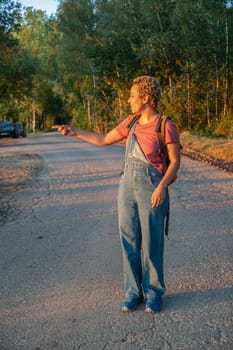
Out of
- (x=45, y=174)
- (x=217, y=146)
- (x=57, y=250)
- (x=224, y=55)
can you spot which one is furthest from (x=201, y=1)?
(x=57, y=250)

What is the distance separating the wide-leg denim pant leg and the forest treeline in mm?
17735

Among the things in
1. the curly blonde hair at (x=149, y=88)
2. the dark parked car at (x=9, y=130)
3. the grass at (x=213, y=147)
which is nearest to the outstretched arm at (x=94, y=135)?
the curly blonde hair at (x=149, y=88)

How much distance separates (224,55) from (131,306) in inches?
878

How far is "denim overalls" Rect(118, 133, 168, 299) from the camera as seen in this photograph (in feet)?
12.2

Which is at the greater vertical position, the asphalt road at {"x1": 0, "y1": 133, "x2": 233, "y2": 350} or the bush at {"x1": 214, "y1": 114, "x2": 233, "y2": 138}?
the bush at {"x1": 214, "y1": 114, "x2": 233, "y2": 138}

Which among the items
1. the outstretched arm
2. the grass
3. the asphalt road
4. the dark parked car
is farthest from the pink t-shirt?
the dark parked car

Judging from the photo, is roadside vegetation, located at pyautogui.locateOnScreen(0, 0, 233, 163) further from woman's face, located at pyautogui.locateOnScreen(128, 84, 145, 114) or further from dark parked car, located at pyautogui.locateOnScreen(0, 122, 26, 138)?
woman's face, located at pyautogui.locateOnScreen(128, 84, 145, 114)

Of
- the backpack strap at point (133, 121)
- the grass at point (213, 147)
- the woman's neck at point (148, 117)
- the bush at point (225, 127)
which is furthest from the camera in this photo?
the bush at point (225, 127)

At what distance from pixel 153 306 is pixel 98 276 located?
3.15 ft

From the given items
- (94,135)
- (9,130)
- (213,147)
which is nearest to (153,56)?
(213,147)

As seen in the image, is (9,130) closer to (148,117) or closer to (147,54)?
(147,54)

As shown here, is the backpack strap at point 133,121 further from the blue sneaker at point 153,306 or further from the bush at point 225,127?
the bush at point 225,127

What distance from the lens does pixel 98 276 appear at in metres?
4.57

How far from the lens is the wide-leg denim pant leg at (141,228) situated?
373cm
